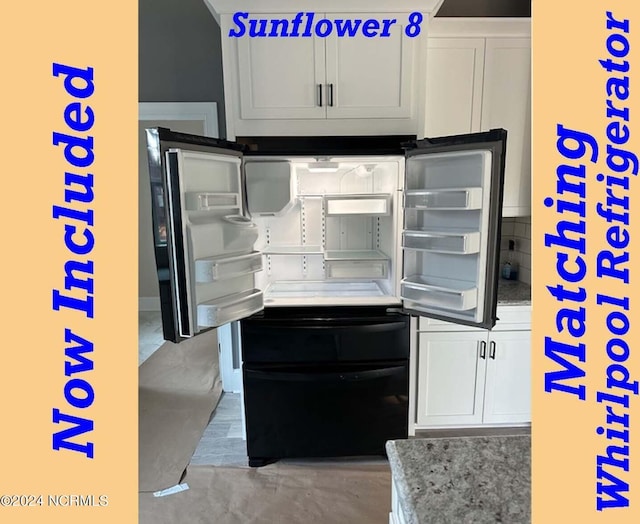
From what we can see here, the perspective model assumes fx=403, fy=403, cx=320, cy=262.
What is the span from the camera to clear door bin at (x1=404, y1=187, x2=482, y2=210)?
154 centimetres

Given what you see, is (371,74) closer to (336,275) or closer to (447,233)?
(447,233)

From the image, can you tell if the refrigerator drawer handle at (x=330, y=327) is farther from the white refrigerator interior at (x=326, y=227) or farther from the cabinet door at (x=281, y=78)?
the cabinet door at (x=281, y=78)

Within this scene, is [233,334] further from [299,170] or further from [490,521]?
[490,521]

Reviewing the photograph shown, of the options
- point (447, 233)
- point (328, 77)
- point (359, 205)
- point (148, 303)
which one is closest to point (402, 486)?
point (447, 233)

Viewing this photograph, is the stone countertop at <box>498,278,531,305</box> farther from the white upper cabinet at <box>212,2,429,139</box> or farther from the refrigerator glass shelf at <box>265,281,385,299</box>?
the white upper cabinet at <box>212,2,429,139</box>

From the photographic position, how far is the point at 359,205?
→ 195cm

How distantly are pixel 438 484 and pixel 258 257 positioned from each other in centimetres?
130

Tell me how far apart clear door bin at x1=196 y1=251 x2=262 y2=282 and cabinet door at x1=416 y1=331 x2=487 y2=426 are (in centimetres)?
97

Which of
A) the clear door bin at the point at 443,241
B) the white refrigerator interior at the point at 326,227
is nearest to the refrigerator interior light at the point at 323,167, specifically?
the white refrigerator interior at the point at 326,227

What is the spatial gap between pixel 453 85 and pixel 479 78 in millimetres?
141

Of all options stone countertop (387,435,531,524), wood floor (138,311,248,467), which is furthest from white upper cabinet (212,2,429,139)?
wood floor (138,311,248,467)

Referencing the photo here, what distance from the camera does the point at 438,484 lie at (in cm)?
76

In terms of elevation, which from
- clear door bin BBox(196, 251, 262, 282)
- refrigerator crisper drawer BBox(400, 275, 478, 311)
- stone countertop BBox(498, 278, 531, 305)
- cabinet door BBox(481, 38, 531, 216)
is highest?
cabinet door BBox(481, 38, 531, 216)

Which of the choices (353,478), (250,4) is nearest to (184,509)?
(353,478)
